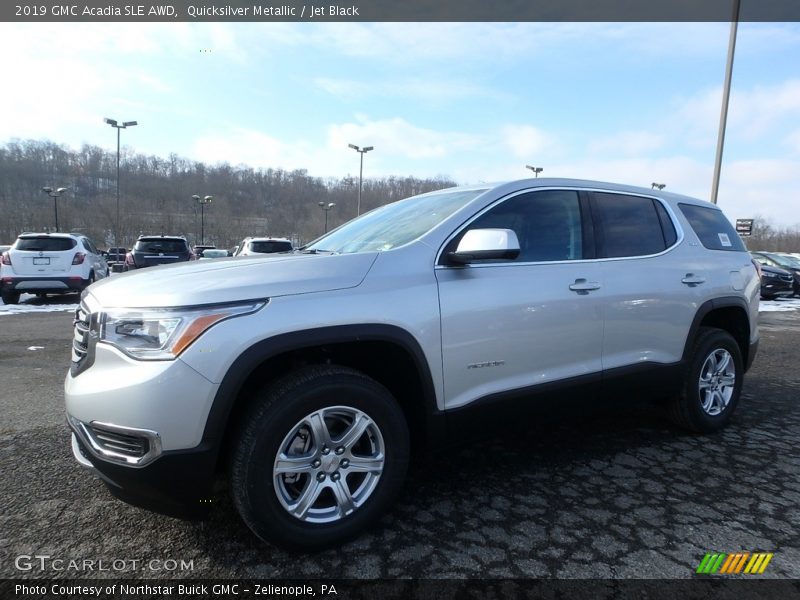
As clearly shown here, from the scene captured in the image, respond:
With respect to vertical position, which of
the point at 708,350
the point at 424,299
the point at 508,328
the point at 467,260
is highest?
the point at 467,260

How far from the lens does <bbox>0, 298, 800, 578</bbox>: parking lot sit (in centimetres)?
219

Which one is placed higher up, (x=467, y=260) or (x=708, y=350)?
(x=467, y=260)

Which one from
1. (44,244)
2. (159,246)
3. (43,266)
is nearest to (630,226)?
(43,266)

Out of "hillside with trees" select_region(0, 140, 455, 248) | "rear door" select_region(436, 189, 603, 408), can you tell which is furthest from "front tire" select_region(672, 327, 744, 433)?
"hillside with trees" select_region(0, 140, 455, 248)

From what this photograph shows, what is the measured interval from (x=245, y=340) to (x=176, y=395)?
333 millimetres

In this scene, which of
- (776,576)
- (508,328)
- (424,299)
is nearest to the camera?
(776,576)

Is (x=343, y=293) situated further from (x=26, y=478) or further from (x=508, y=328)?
(x=26, y=478)

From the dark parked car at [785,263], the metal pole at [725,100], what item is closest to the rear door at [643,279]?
the metal pole at [725,100]

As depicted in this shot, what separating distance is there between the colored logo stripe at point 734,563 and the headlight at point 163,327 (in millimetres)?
2278

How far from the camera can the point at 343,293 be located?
231 cm

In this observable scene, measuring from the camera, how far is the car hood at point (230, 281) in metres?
2.09

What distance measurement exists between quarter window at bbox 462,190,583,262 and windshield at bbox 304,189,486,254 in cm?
21

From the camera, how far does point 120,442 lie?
204cm

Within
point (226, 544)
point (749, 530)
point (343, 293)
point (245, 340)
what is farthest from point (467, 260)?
point (749, 530)
